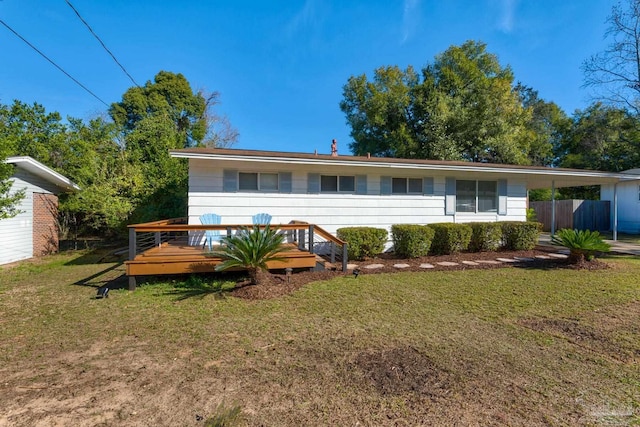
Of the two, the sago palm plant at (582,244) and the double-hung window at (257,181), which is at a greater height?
the double-hung window at (257,181)

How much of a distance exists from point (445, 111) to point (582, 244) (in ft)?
45.6

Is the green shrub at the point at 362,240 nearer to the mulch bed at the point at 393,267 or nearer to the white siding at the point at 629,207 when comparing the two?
the mulch bed at the point at 393,267

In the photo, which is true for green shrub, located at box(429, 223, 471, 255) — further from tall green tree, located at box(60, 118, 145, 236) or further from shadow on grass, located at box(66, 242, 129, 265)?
tall green tree, located at box(60, 118, 145, 236)

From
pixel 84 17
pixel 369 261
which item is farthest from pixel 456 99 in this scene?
pixel 84 17

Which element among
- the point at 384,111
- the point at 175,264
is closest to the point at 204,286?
the point at 175,264

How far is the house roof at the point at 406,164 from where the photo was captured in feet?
24.5

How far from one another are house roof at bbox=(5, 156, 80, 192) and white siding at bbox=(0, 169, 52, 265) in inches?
8.6

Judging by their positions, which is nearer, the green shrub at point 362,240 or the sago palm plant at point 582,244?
the sago palm plant at point 582,244

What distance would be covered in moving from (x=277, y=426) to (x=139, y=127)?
568 inches

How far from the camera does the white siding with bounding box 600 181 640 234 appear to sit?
16266 mm

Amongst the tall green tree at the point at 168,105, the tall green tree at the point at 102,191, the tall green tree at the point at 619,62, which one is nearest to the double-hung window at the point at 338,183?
the tall green tree at the point at 102,191

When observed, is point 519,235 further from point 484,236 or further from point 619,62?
point 619,62

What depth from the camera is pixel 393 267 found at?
741 cm

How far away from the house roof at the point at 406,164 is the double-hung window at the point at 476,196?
0.36m
